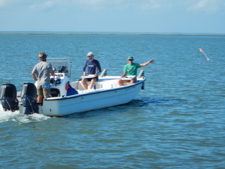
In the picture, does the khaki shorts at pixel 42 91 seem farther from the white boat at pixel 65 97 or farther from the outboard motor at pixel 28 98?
the outboard motor at pixel 28 98

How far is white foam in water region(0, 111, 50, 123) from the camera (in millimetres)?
12523

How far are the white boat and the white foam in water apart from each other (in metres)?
0.24

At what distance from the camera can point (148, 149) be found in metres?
10.1

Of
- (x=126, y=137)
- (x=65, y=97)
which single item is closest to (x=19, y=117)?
(x=65, y=97)

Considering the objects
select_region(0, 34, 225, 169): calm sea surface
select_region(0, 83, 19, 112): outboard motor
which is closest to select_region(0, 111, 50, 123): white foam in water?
select_region(0, 34, 225, 169): calm sea surface

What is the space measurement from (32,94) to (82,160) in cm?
336

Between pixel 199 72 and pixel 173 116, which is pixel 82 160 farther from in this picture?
pixel 199 72

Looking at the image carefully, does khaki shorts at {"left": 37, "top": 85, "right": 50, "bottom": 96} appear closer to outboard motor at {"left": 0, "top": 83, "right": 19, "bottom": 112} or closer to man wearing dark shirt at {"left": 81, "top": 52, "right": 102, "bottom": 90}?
outboard motor at {"left": 0, "top": 83, "right": 19, "bottom": 112}

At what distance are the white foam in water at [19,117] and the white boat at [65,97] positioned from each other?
244 millimetres

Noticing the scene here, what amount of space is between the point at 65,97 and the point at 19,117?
167 centimetres

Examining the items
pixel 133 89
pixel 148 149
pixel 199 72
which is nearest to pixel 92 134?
pixel 148 149

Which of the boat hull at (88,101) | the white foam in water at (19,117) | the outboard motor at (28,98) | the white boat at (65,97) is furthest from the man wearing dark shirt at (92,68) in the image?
the outboard motor at (28,98)

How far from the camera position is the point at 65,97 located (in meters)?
12.4

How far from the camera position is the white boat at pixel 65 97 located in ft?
38.9
